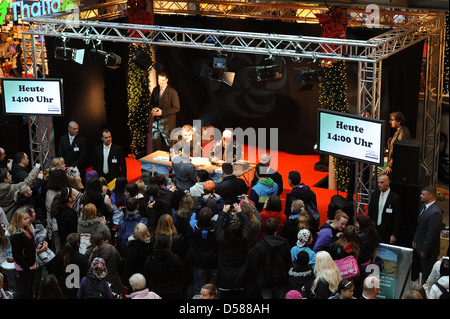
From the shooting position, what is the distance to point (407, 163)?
845 centimetres

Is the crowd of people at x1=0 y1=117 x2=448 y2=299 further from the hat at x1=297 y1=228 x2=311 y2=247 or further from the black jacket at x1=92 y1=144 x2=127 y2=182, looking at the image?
the black jacket at x1=92 y1=144 x2=127 y2=182

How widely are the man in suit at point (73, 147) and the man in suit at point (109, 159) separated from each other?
254mm

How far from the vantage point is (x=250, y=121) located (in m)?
14.2

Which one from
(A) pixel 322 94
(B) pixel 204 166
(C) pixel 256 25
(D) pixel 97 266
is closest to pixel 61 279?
(D) pixel 97 266

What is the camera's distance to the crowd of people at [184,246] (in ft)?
21.1

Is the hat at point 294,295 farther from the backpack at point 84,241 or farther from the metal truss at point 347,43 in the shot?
the metal truss at point 347,43

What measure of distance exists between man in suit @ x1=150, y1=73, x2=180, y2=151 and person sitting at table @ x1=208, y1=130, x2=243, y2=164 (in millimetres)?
1627

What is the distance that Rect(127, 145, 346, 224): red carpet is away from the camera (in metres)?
11.5

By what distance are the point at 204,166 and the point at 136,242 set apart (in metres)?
3.84

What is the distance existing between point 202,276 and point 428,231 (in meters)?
2.68

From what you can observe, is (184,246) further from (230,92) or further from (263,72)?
(230,92)

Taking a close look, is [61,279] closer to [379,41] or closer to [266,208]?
[266,208]

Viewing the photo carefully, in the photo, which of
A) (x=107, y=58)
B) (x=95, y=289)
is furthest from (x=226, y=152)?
(x=95, y=289)

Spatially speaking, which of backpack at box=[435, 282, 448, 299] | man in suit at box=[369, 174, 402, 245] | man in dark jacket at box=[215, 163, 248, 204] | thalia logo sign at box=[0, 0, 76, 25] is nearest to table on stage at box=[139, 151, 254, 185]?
man in dark jacket at box=[215, 163, 248, 204]
